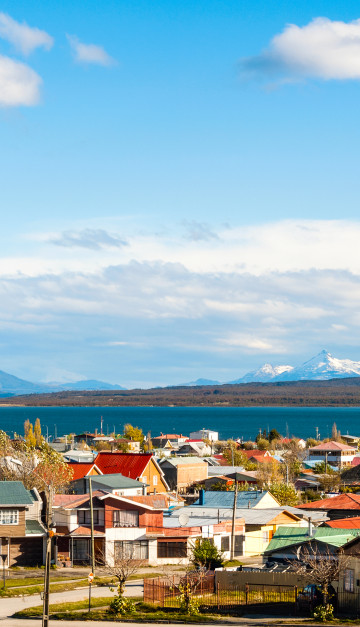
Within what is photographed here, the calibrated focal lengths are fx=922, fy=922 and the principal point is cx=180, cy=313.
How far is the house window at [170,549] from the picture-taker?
183 feet

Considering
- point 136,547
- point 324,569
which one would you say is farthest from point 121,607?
point 136,547

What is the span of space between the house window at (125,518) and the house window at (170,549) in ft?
6.47

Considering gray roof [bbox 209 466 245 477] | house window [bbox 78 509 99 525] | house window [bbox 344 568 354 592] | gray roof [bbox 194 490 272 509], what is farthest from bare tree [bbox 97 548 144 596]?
gray roof [bbox 209 466 245 477]

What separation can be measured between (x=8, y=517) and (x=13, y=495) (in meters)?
1.50

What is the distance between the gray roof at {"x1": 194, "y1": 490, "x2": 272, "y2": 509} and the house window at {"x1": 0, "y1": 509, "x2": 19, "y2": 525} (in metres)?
17.1

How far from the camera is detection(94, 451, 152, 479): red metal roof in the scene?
77000 mm

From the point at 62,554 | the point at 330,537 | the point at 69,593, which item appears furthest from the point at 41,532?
the point at 330,537

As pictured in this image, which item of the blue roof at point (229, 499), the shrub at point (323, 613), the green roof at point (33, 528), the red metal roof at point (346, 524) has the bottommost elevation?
the shrub at point (323, 613)

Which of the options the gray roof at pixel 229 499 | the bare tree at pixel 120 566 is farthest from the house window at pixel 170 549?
the gray roof at pixel 229 499

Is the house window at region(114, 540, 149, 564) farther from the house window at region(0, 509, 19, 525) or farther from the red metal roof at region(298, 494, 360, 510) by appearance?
the red metal roof at region(298, 494, 360, 510)

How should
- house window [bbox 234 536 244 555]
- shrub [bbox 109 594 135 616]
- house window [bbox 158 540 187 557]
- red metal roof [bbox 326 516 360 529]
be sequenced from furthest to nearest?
house window [bbox 234 536 244 555] < house window [bbox 158 540 187 557] < red metal roof [bbox 326 516 360 529] < shrub [bbox 109 594 135 616]

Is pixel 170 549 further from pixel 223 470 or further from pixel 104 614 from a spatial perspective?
pixel 223 470

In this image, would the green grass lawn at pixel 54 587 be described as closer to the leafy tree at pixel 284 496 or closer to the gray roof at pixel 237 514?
the gray roof at pixel 237 514

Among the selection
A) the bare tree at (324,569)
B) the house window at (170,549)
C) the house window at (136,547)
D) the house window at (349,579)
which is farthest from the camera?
the house window at (170,549)
